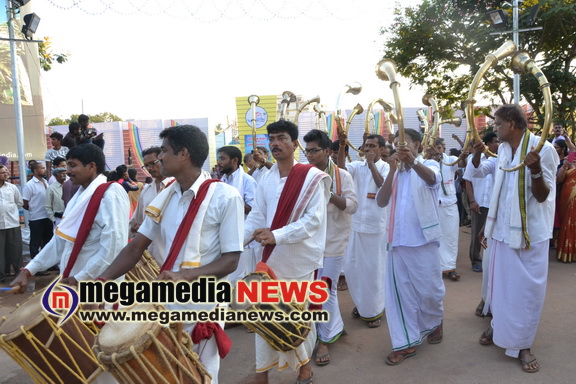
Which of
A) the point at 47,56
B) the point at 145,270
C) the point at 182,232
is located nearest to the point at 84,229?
the point at 145,270

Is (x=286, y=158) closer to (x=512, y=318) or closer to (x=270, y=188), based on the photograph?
(x=270, y=188)

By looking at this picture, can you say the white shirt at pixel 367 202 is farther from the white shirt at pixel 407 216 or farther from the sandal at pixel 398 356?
the sandal at pixel 398 356

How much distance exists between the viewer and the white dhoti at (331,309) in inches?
168

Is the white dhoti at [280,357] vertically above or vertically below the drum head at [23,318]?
below

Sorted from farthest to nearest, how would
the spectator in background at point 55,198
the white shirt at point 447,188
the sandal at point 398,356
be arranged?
the spectator in background at point 55,198
the white shirt at point 447,188
the sandal at point 398,356

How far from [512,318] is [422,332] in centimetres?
78

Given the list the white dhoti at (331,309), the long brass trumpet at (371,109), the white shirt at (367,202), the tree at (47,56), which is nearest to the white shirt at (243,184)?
the white shirt at (367,202)

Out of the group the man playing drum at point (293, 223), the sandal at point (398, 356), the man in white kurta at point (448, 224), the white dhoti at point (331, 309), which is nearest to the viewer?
the man playing drum at point (293, 223)

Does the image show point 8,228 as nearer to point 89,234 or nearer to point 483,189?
point 89,234

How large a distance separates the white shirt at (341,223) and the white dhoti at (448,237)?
2.92 m

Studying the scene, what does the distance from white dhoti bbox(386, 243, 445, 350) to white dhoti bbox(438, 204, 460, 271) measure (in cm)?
276

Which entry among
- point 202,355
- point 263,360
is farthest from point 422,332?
point 202,355

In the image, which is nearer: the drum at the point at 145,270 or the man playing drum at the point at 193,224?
the man playing drum at the point at 193,224

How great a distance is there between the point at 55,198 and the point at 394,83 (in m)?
6.58
